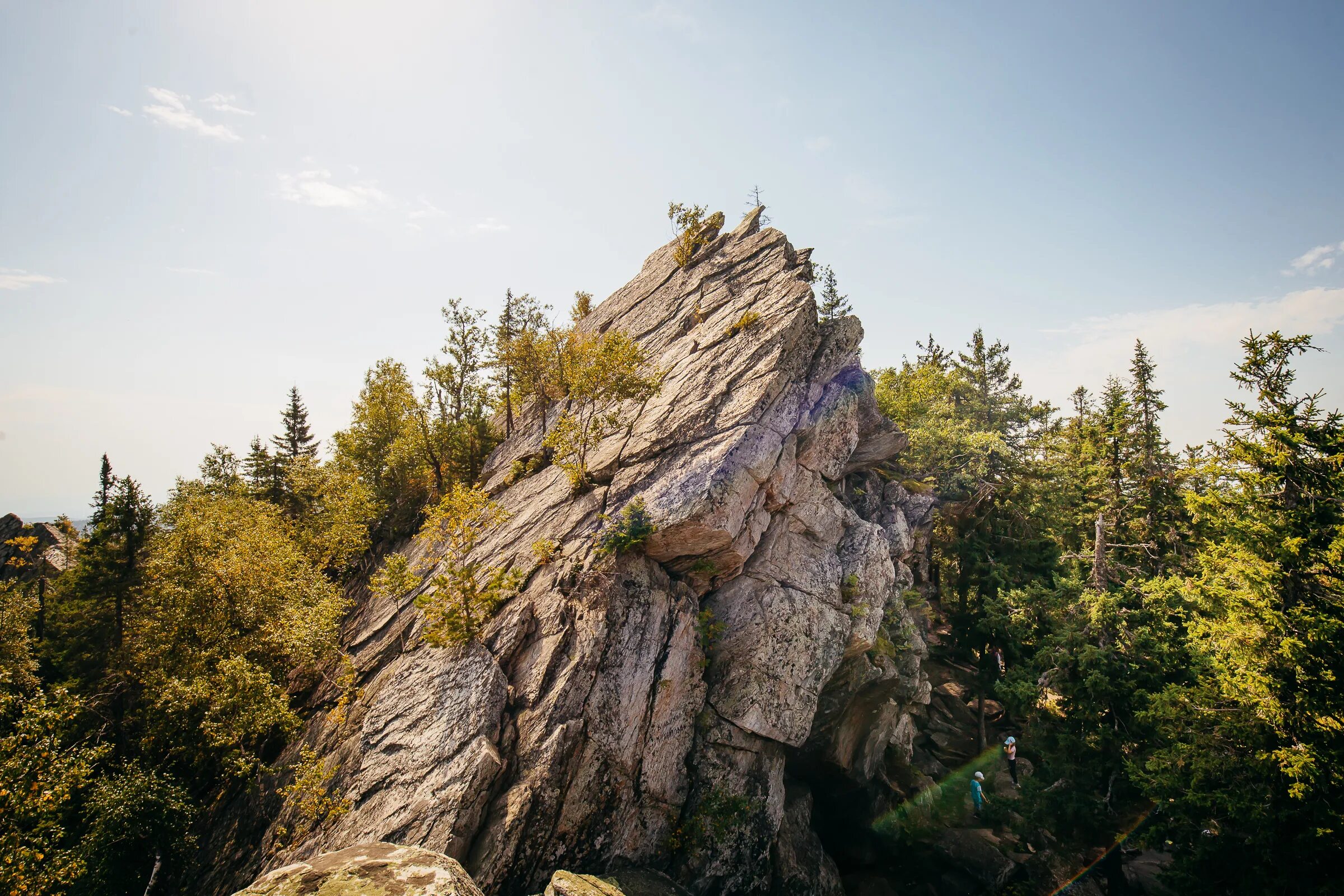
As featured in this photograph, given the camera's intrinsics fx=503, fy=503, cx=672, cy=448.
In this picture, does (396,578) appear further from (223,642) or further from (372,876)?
(372,876)

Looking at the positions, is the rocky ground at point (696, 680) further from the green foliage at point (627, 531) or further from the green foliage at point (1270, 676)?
the green foliage at point (1270, 676)

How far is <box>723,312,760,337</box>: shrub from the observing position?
24281 millimetres

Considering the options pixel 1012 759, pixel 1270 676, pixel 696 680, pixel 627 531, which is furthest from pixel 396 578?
pixel 1012 759

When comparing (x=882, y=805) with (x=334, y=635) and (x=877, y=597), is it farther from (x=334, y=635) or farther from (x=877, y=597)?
(x=334, y=635)

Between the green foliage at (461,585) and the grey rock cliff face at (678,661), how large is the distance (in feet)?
1.97

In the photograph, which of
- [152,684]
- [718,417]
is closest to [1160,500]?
[718,417]

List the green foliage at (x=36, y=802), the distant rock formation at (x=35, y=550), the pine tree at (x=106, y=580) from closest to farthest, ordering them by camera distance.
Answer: the green foliage at (x=36, y=802) < the pine tree at (x=106, y=580) < the distant rock formation at (x=35, y=550)

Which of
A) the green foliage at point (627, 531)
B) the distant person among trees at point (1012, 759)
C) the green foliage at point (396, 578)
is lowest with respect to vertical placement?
the distant person among trees at point (1012, 759)

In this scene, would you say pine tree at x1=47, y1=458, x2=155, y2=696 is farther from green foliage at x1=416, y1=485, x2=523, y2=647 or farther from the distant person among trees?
the distant person among trees

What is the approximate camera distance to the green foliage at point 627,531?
17.8 metres

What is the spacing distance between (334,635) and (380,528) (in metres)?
11.7

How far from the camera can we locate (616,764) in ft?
51.5

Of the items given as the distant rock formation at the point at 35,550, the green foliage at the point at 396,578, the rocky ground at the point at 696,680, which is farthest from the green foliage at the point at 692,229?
the distant rock formation at the point at 35,550

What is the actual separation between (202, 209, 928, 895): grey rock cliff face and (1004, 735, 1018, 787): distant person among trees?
Result: 6.65 meters
